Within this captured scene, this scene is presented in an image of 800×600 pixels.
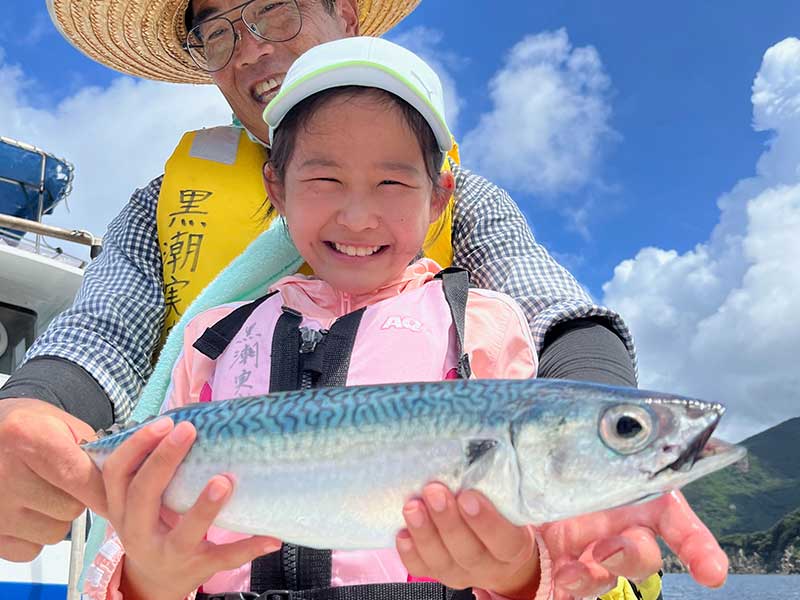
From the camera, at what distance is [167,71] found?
5.67 metres

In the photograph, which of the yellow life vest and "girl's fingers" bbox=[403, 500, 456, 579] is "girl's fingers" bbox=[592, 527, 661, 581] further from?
the yellow life vest

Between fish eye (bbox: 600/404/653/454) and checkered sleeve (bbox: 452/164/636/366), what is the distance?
4.39 ft

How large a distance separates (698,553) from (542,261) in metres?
2.00

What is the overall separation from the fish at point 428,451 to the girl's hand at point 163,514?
0.04m

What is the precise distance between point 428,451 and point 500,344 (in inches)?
42.6

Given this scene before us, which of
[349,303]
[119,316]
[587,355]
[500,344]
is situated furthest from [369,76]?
[119,316]

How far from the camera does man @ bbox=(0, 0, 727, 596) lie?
2322 mm

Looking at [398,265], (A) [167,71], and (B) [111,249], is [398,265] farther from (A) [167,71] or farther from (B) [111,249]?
(A) [167,71]

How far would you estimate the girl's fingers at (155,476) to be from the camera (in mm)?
2006

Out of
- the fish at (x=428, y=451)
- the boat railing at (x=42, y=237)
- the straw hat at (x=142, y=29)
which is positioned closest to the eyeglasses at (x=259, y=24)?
the straw hat at (x=142, y=29)

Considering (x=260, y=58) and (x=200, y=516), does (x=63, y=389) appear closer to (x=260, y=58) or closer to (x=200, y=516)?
(x=200, y=516)

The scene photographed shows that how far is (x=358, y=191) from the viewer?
9.64 feet

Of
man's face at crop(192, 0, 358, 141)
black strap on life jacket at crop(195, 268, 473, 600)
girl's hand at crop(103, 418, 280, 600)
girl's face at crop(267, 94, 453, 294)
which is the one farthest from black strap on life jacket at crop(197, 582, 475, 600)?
man's face at crop(192, 0, 358, 141)

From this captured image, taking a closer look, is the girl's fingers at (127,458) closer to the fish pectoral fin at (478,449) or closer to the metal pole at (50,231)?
the fish pectoral fin at (478,449)
